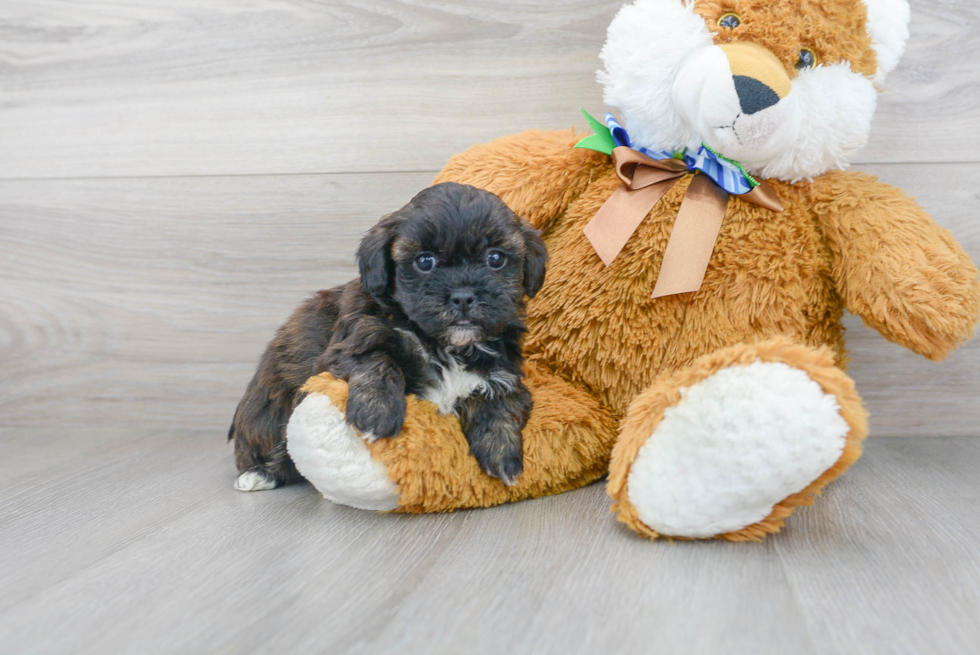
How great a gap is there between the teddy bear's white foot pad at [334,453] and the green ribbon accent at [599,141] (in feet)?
2.49

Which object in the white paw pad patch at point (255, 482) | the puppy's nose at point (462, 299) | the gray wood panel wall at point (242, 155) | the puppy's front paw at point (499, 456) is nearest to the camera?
the puppy's nose at point (462, 299)

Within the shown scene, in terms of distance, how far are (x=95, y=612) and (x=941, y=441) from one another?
6.57ft

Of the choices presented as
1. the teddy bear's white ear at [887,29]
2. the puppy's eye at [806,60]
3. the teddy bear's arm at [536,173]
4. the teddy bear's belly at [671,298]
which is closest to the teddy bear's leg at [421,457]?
the teddy bear's belly at [671,298]

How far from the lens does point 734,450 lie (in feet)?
3.66

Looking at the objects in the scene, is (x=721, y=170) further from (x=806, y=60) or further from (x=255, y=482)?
(x=255, y=482)

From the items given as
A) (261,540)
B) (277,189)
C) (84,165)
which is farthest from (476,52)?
(261,540)

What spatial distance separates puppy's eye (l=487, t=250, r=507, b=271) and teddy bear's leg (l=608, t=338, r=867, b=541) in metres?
0.36

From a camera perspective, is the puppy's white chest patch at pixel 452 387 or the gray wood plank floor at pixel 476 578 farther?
the puppy's white chest patch at pixel 452 387

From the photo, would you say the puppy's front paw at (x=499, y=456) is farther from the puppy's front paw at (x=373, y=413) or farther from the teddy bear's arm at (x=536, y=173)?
the teddy bear's arm at (x=536, y=173)

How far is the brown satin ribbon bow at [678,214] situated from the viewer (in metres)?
1.45

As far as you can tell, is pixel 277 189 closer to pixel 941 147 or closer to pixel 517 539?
pixel 517 539

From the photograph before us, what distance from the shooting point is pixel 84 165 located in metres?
2.14

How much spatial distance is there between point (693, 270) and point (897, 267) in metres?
0.37

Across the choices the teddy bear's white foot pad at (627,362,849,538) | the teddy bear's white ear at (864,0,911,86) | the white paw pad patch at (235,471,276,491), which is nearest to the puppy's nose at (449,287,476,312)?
the teddy bear's white foot pad at (627,362,849,538)
